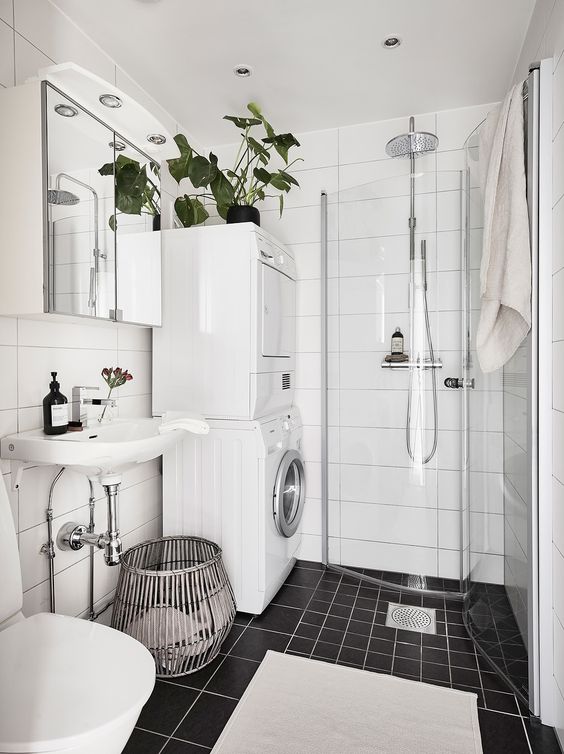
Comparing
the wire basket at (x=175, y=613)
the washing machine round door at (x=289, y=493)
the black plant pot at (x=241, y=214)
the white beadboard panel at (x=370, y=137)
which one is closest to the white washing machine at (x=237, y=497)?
the washing machine round door at (x=289, y=493)

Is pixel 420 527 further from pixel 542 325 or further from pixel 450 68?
pixel 450 68

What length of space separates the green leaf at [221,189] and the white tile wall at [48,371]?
627 millimetres

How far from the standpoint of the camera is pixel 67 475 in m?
1.91

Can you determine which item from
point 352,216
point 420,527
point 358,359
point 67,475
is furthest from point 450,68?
point 67,475

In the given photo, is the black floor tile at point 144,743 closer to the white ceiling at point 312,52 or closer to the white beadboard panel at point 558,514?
the white beadboard panel at point 558,514

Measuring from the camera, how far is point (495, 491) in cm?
189

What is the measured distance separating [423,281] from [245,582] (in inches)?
64.3

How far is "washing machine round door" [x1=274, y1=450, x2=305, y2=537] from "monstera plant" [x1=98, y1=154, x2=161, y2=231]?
4.35ft

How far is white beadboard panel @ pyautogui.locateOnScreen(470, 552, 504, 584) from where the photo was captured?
188 centimetres

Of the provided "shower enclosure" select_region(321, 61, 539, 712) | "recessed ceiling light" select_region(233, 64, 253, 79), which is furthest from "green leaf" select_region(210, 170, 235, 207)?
"shower enclosure" select_region(321, 61, 539, 712)

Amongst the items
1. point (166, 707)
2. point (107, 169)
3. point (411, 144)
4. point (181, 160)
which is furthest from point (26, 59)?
point (166, 707)

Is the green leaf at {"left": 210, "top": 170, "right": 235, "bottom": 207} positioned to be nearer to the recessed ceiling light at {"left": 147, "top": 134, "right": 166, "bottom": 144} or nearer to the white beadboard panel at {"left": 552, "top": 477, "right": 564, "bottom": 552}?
the recessed ceiling light at {"left": 147, "top": 134, "right": 166, "bottom": 144}

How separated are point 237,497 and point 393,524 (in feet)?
2.73

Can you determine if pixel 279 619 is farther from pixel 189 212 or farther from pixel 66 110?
pixel 66 110
